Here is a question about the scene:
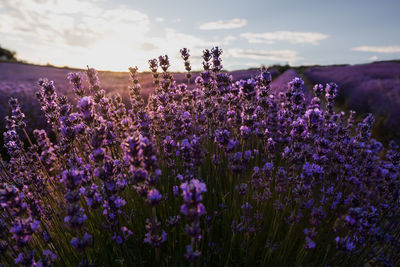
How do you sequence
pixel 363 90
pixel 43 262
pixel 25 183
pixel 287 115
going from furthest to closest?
pixel 363 90 < pixel 287 115 < pixel 25 183 < pixel 43 262

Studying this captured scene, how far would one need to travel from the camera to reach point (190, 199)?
138 cm

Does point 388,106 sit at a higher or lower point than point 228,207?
higher

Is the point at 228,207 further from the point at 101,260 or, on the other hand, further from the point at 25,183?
the point at 25,183

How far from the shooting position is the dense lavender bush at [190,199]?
1776 mm

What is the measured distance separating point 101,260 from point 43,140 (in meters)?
2.44

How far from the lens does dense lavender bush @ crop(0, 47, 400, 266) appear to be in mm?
1776

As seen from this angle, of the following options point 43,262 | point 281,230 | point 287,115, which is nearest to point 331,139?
point 287,115

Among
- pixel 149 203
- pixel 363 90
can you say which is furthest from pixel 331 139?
pixel 363 90

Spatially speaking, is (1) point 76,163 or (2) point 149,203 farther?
(1) point 76,163

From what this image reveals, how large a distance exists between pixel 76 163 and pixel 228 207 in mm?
2113

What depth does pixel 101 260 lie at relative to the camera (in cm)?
256

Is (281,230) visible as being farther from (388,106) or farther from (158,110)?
(388,106)

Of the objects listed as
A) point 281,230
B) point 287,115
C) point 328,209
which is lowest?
point 281,230

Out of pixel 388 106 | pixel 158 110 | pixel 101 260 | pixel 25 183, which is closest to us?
pixel 101 260
